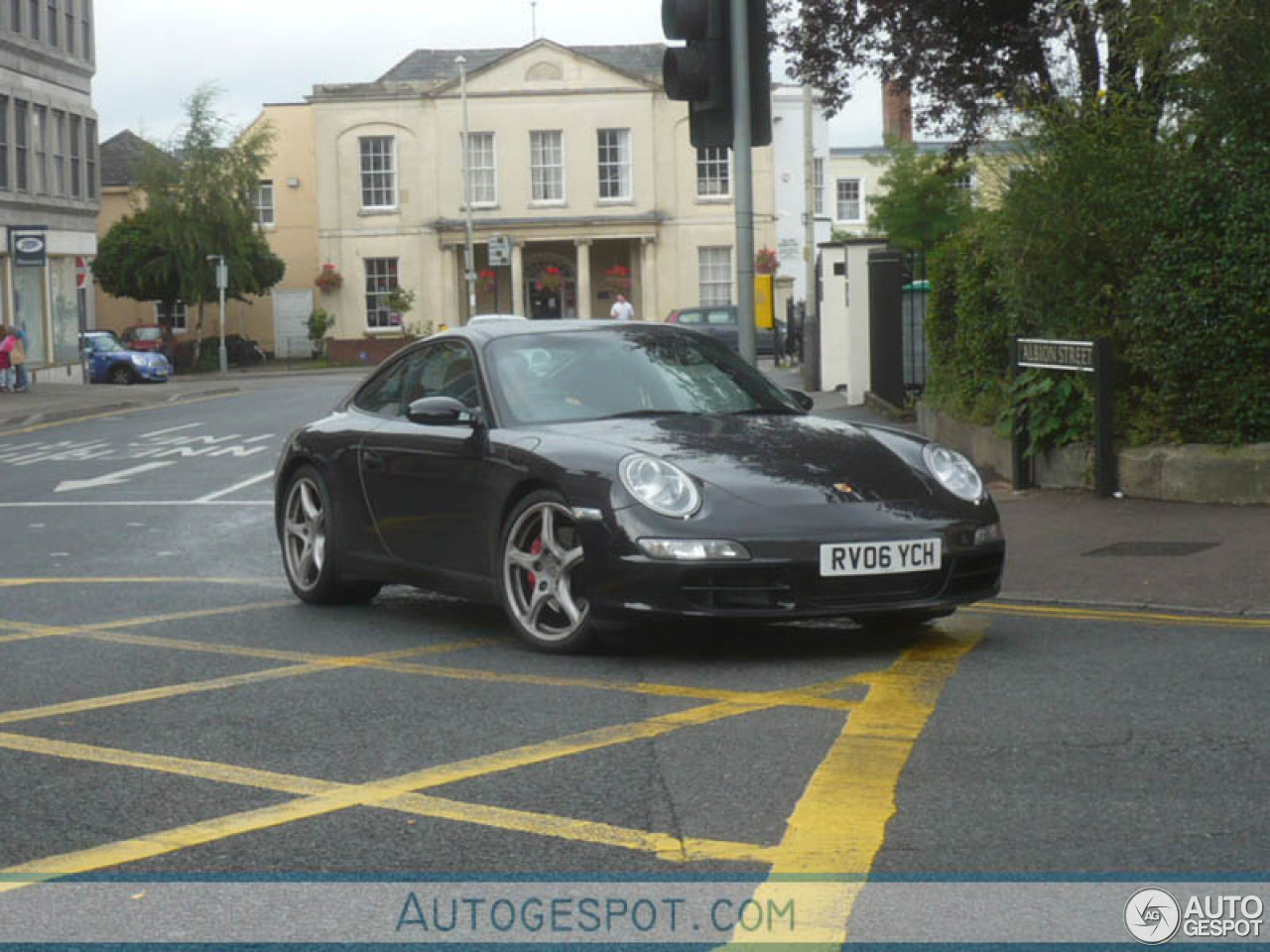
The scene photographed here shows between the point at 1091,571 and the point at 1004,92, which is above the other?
the point at 1004,92

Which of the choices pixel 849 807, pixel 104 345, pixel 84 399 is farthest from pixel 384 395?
pixel 104 345

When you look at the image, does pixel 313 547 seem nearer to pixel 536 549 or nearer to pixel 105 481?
pixel 536 549

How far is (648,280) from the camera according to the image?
69.2 metres

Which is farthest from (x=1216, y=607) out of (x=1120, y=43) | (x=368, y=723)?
(x=1120, y=43)

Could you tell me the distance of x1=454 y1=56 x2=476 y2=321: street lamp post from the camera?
6384cm

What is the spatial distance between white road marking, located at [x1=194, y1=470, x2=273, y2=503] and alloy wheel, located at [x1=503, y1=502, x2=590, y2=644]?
8677mm

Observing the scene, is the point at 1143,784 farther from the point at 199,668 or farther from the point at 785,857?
the point at 199,668

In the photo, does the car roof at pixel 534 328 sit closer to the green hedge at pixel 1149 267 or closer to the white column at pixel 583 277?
the green hedge at pixel 1149 267

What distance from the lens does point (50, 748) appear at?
6.21 meters

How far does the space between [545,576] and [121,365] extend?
150ft

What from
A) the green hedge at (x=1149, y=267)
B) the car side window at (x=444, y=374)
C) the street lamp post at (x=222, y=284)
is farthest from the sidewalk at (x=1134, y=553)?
the street lamp post at (x=222, y=284)

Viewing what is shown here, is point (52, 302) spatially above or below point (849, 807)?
above

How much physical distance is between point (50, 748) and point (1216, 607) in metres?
5.03

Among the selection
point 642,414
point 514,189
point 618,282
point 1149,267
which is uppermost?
point 514,189
